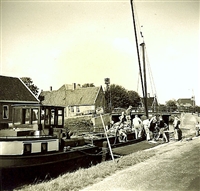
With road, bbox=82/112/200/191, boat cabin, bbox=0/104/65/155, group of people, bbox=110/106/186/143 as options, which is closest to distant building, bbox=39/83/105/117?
group of people, bbox=110/106/186/143

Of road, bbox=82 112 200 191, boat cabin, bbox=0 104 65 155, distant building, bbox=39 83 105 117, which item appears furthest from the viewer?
distant building, bbox=39 83 105 117

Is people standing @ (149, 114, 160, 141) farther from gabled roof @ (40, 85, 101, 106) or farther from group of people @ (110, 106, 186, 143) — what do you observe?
gabled roof @ (40, 85, 101, 106)

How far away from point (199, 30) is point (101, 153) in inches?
173

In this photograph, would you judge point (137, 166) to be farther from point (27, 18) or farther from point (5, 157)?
point (27, 18)

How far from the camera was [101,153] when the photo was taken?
7230mm

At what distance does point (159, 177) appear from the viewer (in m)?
4.09

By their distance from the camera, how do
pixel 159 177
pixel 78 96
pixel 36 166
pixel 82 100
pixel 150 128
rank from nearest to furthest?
pixel 159 177 < pixel 36 166 < pixel 150 128 < pixel 78 96 < pixel 82 100

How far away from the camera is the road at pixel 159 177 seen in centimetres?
374

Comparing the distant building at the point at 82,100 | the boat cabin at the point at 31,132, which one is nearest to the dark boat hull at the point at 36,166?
the boat cabin at the point at 31,132

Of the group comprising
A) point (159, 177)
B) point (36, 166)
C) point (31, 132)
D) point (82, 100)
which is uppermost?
point (82, 100)

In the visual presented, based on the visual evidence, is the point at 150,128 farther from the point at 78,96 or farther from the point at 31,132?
the point at 78,96

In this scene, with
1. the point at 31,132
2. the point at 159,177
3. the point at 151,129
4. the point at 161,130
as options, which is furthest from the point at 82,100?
the point at 159,177

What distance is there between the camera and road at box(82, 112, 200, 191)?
374 cm

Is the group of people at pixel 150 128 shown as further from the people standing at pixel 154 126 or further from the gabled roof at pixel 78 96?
the gabled roof at pixel 78 96
